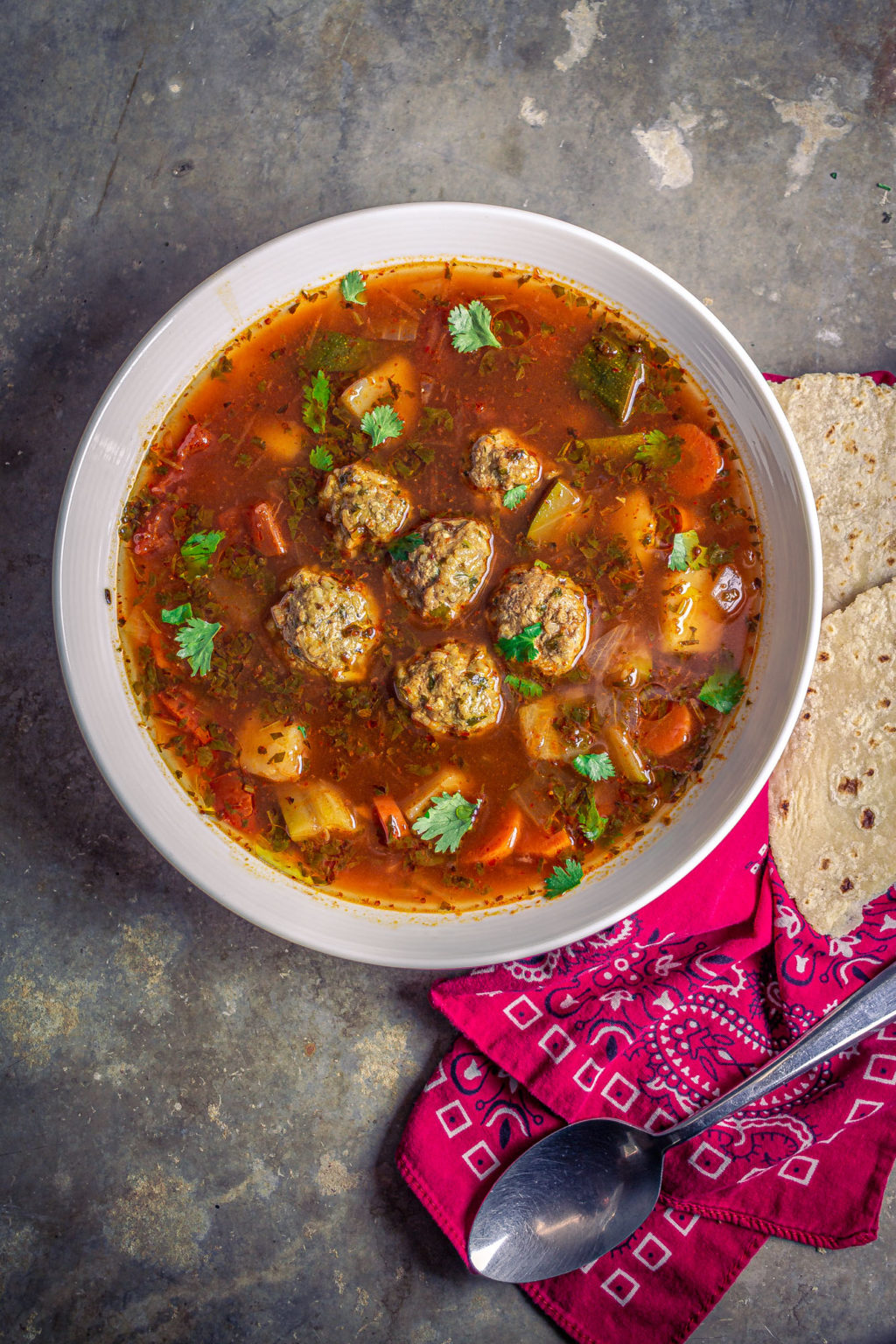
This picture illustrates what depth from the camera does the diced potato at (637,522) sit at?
338 cm

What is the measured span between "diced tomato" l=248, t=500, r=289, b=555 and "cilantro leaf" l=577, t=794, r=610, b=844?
164cm

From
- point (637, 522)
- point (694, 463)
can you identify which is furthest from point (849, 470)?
point (637, 522)

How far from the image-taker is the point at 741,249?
3904 millimetres

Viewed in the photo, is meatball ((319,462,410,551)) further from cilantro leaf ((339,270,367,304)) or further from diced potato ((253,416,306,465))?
cilantro leaf ((339,270,367,304))

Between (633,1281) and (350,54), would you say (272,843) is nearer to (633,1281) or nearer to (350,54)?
(633,1281)

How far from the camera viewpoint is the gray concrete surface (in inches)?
153

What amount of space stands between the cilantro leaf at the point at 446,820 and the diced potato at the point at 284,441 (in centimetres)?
156

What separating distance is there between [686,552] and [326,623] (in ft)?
Answer: 4.89

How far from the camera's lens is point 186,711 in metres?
3.51

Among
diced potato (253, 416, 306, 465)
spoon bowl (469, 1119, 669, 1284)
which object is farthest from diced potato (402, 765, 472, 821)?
spoon bowl (469, 1119, 669, 1284)

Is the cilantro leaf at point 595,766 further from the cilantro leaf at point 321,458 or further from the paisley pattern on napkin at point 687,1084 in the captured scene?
the cilantro leaf at point 321,458

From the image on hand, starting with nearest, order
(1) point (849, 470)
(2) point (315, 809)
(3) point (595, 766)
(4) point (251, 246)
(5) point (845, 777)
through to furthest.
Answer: (3) point (595, 766) < (2) point (315, 809) < (5) point (845, 777) < (1) point (849, 470) < (4) point (251, 246)

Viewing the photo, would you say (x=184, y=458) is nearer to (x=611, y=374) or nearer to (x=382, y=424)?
(x=382, y=424)

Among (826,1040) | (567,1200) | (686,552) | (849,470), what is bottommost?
(567,1200)
